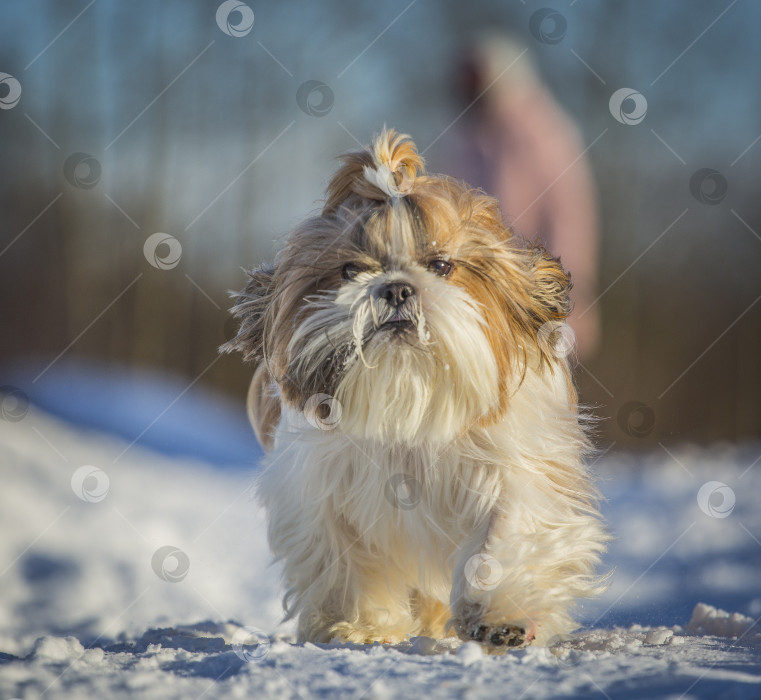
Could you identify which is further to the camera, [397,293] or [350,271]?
[350,271]

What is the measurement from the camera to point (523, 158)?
471 cm

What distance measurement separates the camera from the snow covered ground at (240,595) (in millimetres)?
2014

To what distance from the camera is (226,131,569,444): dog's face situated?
2559mm

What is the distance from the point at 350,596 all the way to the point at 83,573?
4.96ft

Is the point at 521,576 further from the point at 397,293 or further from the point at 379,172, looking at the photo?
the point at 379,172

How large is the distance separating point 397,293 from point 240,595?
89.4 inches

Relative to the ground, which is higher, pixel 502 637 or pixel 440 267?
pixel 440 267

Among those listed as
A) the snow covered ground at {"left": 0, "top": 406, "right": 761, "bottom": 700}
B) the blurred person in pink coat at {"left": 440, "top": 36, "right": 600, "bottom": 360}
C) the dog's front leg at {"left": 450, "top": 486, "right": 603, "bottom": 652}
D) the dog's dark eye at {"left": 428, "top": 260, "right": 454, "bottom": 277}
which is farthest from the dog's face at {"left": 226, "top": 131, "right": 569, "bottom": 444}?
the blurred person in pink coat at {"left": 440, "top": 36, "right": 600, "bottom": 360}

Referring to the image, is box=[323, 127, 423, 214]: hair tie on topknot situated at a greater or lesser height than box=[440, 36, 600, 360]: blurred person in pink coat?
lesser

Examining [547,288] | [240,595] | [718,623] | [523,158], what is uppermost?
[523,158]

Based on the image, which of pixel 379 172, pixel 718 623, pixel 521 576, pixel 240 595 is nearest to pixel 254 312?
pixel 379 172

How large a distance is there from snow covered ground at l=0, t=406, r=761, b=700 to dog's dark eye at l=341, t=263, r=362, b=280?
108cm

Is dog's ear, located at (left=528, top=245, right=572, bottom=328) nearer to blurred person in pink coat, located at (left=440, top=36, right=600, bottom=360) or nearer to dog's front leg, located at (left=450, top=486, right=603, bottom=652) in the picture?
dog's front leg, located at (left=450, top=486, right=603, bottom=652)

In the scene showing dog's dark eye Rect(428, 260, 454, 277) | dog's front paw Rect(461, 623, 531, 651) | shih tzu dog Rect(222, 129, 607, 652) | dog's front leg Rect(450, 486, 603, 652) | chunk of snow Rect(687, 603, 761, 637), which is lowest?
chunk of snow Rect(687, 603, 761, 637)
